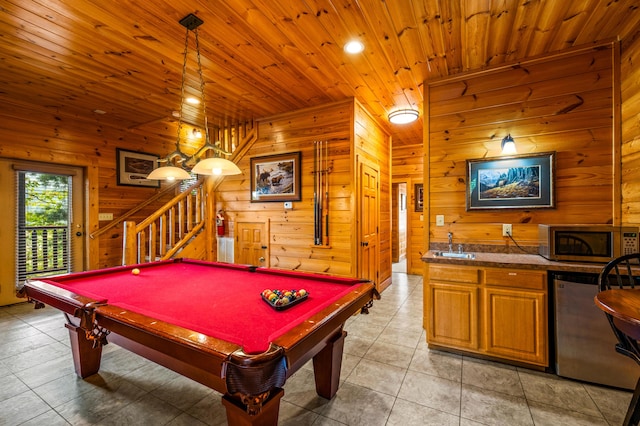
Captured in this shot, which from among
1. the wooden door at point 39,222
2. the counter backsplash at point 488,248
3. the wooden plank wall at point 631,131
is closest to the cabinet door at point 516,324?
the counter backsplash at point 488,248

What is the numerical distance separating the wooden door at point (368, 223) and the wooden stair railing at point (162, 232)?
8.86 ft

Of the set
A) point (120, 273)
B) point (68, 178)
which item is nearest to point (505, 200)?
point (120, 273)

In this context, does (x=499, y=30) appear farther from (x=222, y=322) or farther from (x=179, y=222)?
(x=179, y=222)

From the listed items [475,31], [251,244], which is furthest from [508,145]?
[251,244]

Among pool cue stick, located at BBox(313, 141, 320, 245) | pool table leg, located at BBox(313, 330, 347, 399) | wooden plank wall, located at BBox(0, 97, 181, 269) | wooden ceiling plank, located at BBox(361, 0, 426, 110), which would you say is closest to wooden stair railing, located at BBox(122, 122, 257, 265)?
wooden plank wall, located at BBox(0, 97, 181, 269)

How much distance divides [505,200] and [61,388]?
163 inches

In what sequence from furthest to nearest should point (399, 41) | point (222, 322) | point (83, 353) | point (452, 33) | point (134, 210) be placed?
point (134, 210)
point (399, 41)
point (452, 33)
point (83, 353)
point (222, 322)

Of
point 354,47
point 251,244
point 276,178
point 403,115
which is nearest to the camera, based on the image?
point 354,47

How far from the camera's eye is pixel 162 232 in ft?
13.9

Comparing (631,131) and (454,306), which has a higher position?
(631,131)

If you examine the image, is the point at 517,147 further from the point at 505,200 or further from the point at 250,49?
the point at 250,49

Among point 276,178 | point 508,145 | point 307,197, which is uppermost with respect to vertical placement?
point 508,145

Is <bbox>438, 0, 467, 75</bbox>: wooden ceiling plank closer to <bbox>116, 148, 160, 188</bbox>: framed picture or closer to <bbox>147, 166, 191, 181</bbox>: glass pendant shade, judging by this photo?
<bbox>147, 166, 191, 181</bbox>: glass pendant shade

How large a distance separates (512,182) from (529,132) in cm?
51
